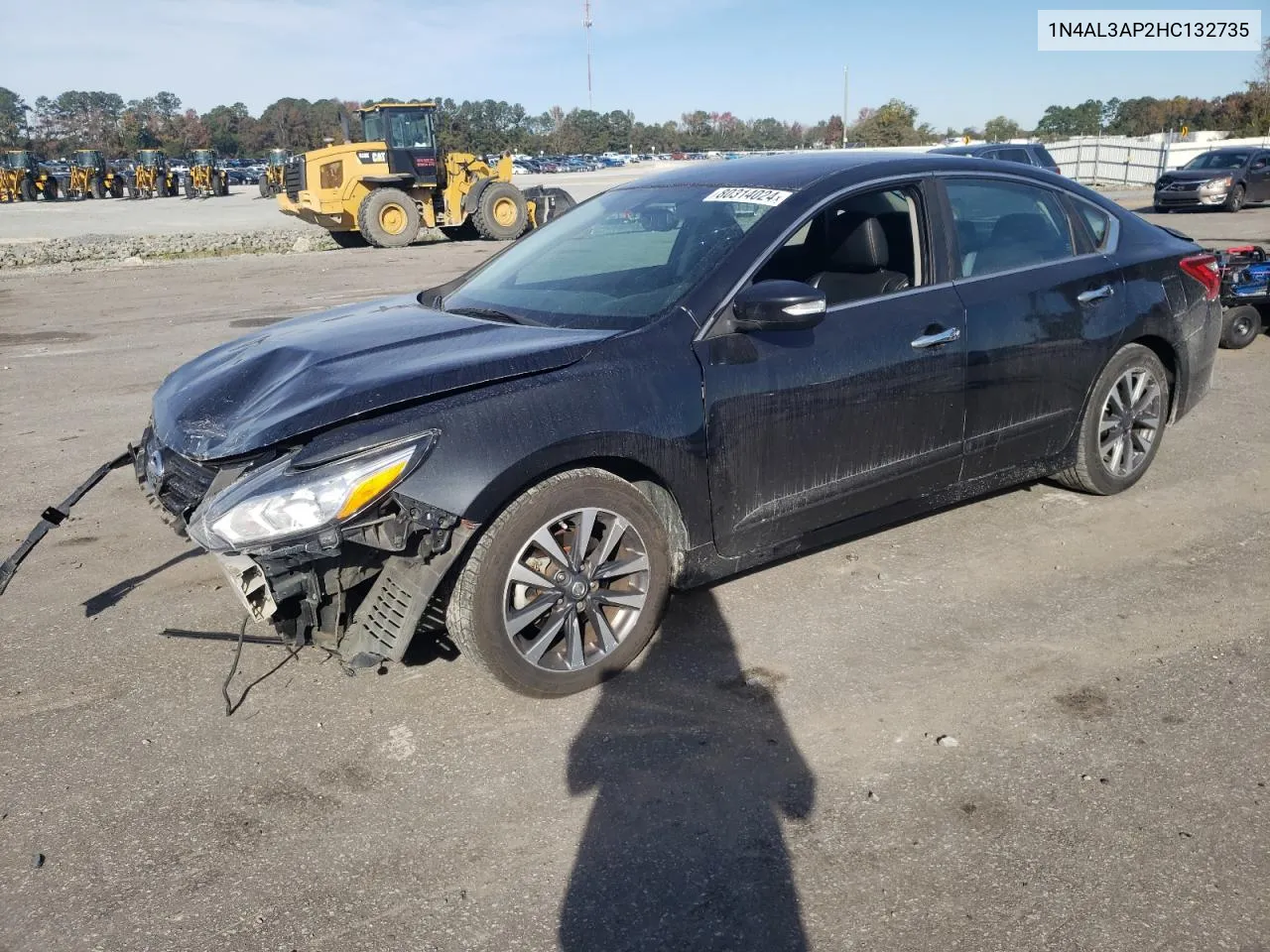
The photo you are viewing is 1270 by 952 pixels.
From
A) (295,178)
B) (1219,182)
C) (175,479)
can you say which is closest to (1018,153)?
(1219,182)

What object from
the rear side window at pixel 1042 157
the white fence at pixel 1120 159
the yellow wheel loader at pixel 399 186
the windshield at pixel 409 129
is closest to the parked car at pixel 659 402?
the rear side window at pixel 1042 157

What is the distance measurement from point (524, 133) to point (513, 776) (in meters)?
122

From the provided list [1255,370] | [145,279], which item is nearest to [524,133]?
[145,279]

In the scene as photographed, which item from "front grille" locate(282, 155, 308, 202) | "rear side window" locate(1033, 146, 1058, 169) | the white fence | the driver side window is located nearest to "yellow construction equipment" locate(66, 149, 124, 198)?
"front grille" locate(282, 155, 308, 202)

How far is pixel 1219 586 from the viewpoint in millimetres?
4184

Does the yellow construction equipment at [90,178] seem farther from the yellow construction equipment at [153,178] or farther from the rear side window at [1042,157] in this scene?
the rear side window at [1042,157]

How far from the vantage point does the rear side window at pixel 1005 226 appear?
14.2 ft

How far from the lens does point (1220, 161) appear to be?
2681cm

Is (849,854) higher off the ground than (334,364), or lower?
lower

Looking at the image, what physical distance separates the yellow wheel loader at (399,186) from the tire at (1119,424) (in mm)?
18236

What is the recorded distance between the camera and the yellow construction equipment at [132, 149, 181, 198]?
50.4 metres

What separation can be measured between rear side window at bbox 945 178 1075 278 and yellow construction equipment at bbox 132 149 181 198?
176 feet

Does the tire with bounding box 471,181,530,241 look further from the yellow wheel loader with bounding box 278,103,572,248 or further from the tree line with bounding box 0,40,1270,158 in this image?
the tree line with bounding box 0,40,1270,158

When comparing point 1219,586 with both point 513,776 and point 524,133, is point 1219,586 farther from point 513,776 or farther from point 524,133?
point 524,133
